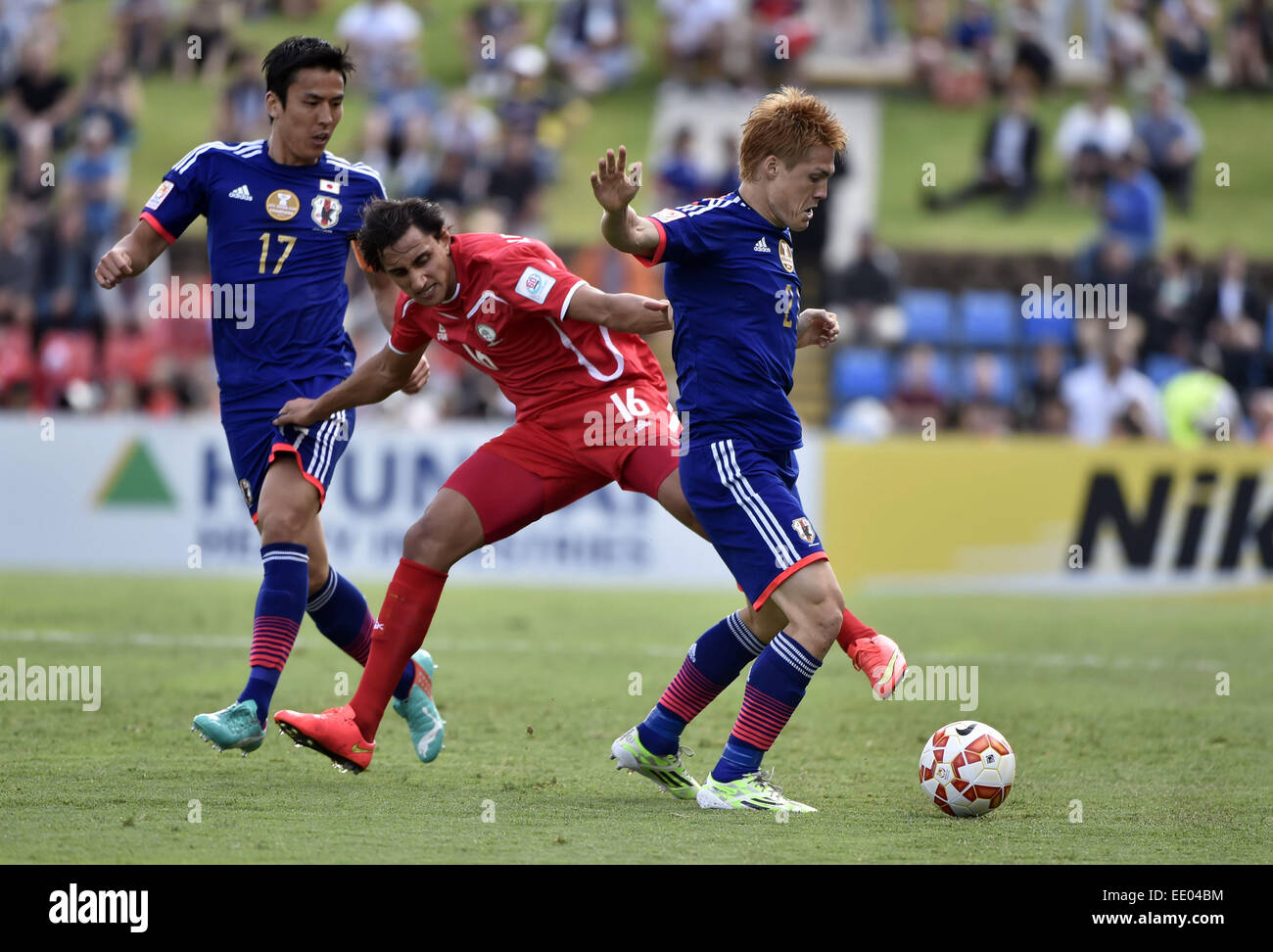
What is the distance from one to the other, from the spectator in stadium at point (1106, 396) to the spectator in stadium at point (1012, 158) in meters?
5.66

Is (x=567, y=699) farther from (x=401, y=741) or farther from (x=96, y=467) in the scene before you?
(x=96, y=467)

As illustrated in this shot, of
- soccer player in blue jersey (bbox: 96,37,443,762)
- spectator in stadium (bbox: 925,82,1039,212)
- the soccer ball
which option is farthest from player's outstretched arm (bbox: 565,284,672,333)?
spectator in stadium (bbox: 925,82,1039,212)

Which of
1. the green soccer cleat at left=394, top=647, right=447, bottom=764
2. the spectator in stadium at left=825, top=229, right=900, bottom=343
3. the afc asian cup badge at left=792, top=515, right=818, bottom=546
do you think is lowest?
the green soccer cleat at left=394, top=647, right=447, bottom=764

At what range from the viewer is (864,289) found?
18.2 meters

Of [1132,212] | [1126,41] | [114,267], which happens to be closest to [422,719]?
[114,267]

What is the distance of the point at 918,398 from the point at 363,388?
11.4 metres

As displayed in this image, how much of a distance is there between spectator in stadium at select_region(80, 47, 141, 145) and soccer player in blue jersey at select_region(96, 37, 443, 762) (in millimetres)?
14781

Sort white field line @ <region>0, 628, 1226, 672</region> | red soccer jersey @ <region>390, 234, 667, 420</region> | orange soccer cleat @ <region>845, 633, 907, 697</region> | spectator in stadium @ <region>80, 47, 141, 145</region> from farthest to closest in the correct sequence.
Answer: spectator in stadium @ <region>80, 47, 141, 145</region>
white field line @ <region>0, 628, 1226, 672</region>
red soccer jersey @ <region>390, 234, 667, 420</region>
orange soccer cleat @ <region>845, 633, 907, 697</region>

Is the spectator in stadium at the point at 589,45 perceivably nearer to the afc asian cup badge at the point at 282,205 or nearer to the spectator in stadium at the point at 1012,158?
the spectator in stadium at the point at 1012,158

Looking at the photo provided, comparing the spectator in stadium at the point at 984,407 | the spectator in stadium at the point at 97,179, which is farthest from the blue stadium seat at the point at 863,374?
the spectator in stadium at the point at 97,179

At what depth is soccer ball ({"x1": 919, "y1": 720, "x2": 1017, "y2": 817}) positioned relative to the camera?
223 inches

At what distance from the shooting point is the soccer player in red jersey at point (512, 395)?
598 cm

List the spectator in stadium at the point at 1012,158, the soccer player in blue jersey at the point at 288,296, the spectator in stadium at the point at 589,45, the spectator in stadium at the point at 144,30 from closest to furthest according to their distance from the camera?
the soccer player in blue jersey at the point at 288,296, the spectator in stadium at the point at 1012,158, the spectator in stadium at the point at 144,30, the spectator in stadium at the point at 589,45

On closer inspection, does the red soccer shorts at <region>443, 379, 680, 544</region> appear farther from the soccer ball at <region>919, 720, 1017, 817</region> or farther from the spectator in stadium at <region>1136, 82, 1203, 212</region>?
the spectator in stadium at <region>1136, 82, 1203, 212</region>
